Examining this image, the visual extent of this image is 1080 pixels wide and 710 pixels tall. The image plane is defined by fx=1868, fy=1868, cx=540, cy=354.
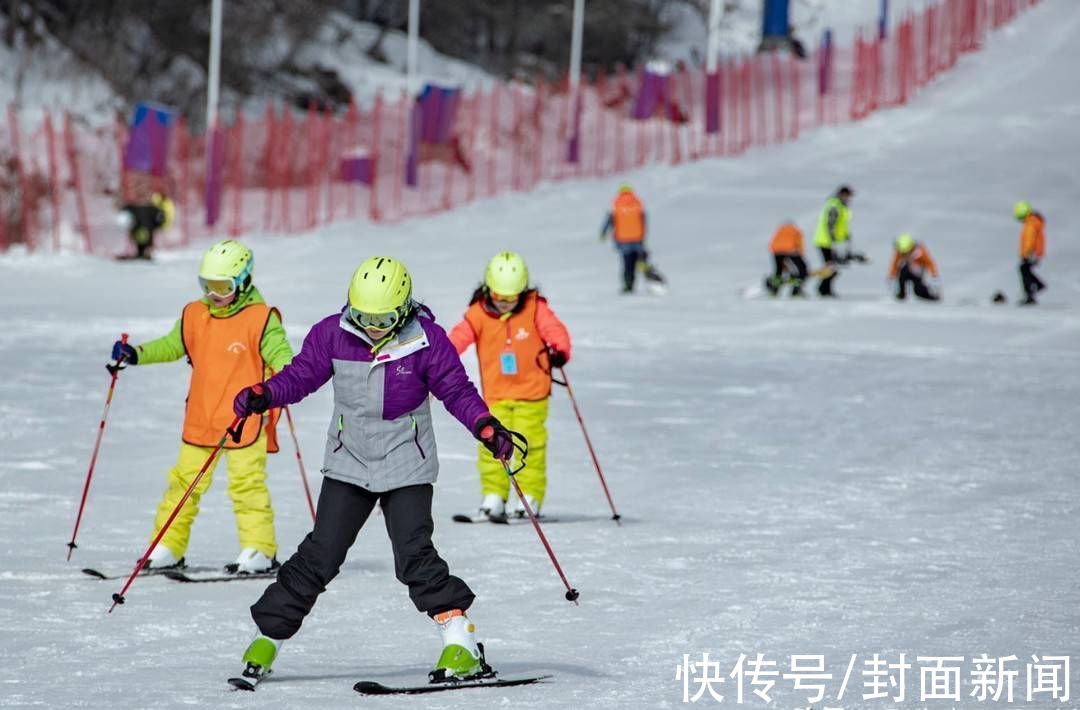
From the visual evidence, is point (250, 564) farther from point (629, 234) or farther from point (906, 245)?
point (906, 245)

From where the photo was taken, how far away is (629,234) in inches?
966

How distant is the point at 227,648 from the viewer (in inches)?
237

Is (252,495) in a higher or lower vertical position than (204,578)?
higher

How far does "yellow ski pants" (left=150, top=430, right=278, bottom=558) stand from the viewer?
23.2ft

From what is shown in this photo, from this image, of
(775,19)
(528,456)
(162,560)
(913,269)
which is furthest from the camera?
(775,19)

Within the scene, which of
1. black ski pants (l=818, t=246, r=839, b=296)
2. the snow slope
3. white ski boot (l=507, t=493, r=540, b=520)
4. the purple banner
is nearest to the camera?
the snow slope

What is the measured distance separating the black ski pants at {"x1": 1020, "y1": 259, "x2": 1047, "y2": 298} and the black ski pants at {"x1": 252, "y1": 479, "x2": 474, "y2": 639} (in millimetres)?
19568

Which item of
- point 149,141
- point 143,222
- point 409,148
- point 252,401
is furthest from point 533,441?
point 409,148

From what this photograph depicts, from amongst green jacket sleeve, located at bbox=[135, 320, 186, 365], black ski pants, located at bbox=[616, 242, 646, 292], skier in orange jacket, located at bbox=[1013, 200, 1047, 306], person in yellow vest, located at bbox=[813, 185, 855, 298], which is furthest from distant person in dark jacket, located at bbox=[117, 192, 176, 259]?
green jacket sleeve, located at bbox=[135, 320, 186, 365]

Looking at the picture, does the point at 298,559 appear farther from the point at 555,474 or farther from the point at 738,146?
the point at 738,146

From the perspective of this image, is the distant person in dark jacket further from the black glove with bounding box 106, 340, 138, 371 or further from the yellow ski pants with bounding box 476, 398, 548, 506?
the black glove with bounding box 106, 340, 138, 371

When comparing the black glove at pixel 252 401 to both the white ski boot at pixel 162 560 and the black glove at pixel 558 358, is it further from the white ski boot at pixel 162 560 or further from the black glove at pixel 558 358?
the black glove at pixel 558 358

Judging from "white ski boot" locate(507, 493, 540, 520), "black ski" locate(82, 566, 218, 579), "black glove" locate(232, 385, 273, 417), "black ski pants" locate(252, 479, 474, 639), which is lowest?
"black ski" locate(82, 566, 218, 579)

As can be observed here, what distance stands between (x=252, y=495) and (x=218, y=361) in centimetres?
57
